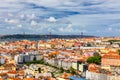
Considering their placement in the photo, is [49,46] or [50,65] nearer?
[50,65]

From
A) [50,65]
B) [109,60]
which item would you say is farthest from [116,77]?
[50,65]

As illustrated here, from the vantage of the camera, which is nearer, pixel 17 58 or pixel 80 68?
pixel 80 68

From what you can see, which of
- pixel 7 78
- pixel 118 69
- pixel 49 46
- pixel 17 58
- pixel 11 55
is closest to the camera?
pixel 7 78

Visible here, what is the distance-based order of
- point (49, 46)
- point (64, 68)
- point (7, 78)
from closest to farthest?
point (7, 78), point (64, 68), point (49, 46)

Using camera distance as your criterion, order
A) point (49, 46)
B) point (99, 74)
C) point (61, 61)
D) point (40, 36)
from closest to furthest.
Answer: point (99, 74) → point (61, 61) → point (49, 46) → point (40, 36)

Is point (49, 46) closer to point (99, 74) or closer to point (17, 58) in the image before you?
point (17, 58)

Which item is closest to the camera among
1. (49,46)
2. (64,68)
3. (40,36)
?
(64,68)

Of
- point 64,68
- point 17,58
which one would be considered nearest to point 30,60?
point 17,58

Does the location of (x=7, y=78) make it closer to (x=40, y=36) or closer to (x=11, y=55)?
(x=11, y=55)
